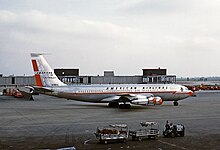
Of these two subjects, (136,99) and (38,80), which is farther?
(38,80)

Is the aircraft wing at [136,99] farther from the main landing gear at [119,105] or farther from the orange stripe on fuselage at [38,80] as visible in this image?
the orange stripe on fuselage at [38,80]

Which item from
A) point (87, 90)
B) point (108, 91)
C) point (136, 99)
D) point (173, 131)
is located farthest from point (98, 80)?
point (173, 131)

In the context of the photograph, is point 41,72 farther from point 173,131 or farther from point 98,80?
point 98,80

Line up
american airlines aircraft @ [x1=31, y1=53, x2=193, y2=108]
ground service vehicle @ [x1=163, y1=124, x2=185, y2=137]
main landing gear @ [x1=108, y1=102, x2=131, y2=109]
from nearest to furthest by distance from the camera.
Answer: ground service vehicle @ [x1=163, y1=124, x2=185, y2=137]
main landing gear @ [x1=108, y1=102, x2=131, y2=109]
american airlines aircraft @ [x1=31, y1=53, x2=193, y2=108]

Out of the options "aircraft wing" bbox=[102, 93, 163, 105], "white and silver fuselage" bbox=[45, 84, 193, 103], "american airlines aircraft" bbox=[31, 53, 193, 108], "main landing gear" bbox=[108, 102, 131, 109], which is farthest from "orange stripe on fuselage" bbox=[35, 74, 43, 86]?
"main landing gear" bbox=[108, 102, 131, 109]

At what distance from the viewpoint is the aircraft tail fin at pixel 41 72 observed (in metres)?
52.6

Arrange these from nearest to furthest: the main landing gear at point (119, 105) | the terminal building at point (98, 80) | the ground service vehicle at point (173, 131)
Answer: the ground service vehicle at point (173, 131)
the main landing gear at point (119, 105)
the terminal building at point (98, 80)

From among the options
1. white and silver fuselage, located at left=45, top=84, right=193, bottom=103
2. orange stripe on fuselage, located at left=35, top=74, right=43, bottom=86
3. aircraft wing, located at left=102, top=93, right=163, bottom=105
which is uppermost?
orange stripe on fuselage, located at left=35, top=74, right=43, bottom=86

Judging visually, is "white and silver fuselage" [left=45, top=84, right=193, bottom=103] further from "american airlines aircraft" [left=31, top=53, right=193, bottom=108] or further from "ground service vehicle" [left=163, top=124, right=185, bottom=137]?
"ground service vehicle" [left=163, top=124, right=185, bottom=137]

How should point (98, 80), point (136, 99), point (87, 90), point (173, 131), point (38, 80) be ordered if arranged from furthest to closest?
point (98, 80) → point (38, 80) → point (87, 90) → point (136, 99) → point (173, 131)

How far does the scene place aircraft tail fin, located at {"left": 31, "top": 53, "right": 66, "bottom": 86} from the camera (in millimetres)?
52594

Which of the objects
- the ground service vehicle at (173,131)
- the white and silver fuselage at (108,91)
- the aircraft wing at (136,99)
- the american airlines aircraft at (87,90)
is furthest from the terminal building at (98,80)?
the ground service vehicle at (173,131)

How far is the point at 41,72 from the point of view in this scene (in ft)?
174

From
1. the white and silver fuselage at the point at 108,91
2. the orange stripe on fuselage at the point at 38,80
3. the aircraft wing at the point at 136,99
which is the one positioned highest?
the orange stripe on fuselage at the point at 38,80
